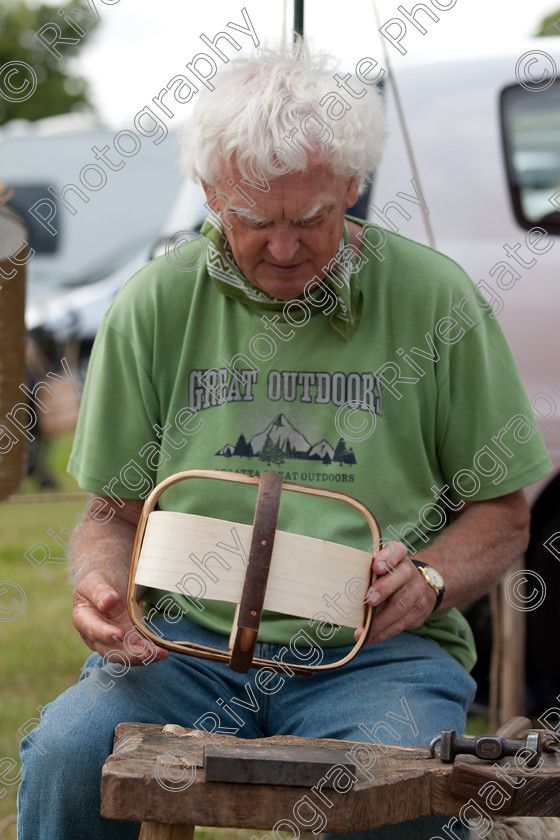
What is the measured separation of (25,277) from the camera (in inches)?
102

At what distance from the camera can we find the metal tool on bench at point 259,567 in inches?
51.8

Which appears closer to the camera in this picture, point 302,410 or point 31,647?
point 302,410

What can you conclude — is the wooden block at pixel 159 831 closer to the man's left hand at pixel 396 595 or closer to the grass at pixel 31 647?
the man's left hand at pixel 396 595

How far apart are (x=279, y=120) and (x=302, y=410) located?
482 millimetres

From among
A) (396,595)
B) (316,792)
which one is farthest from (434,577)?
(316,792)

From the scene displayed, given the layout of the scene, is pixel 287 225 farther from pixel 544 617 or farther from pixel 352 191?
pixel 544 617

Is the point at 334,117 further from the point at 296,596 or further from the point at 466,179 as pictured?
the point at 466,179

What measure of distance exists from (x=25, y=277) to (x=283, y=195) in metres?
1.21

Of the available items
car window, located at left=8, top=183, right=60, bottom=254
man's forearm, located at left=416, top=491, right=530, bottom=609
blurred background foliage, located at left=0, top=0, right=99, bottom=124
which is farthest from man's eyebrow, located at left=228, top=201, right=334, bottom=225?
blurred background foliage, located at left=0, top=0, right=99, bottom=124

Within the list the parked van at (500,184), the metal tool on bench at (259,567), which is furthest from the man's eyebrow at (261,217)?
the parked van at (500,184)

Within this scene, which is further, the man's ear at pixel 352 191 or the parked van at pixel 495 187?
the parked van at pixel 495 187

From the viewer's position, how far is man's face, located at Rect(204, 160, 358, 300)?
5.19 ft

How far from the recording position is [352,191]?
5.61 ft

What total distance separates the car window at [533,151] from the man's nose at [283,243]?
4.24ft
